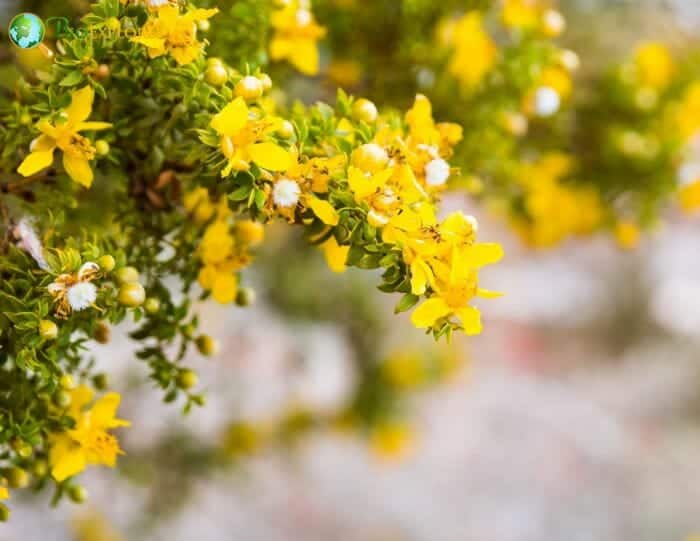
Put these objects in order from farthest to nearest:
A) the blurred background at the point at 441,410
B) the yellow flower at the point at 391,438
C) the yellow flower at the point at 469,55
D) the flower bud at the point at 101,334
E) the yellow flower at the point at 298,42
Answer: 1. the yellow flower at the point at 391,438
2. the blurred background at the point at 441,410
3. the yellow flower at the point at 469,55
4. the yellow flower at the point at 298,42
5. the flower bud at the point at 101,334

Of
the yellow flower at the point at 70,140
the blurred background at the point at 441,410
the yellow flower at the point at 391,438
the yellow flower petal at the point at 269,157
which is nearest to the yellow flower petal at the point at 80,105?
the yellow flower at the point at 70,140

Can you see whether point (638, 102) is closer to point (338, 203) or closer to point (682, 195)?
point (682, 195)

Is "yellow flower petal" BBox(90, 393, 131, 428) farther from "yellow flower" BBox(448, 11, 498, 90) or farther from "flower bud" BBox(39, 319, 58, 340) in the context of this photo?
A: "yellow flower" BBox(448, 11, 498, 90)

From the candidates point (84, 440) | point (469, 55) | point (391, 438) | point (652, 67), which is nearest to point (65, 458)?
point (84, 440)

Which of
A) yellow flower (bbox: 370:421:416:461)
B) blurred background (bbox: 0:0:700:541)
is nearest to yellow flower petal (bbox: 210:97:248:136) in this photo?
blurred background (bbox: 0:0:700:541)

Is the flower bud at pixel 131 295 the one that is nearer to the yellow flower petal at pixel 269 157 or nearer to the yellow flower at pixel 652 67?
the yellow flower petal at pixel 269 157

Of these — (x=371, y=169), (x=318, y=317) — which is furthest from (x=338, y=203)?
(x=318, y=317)
